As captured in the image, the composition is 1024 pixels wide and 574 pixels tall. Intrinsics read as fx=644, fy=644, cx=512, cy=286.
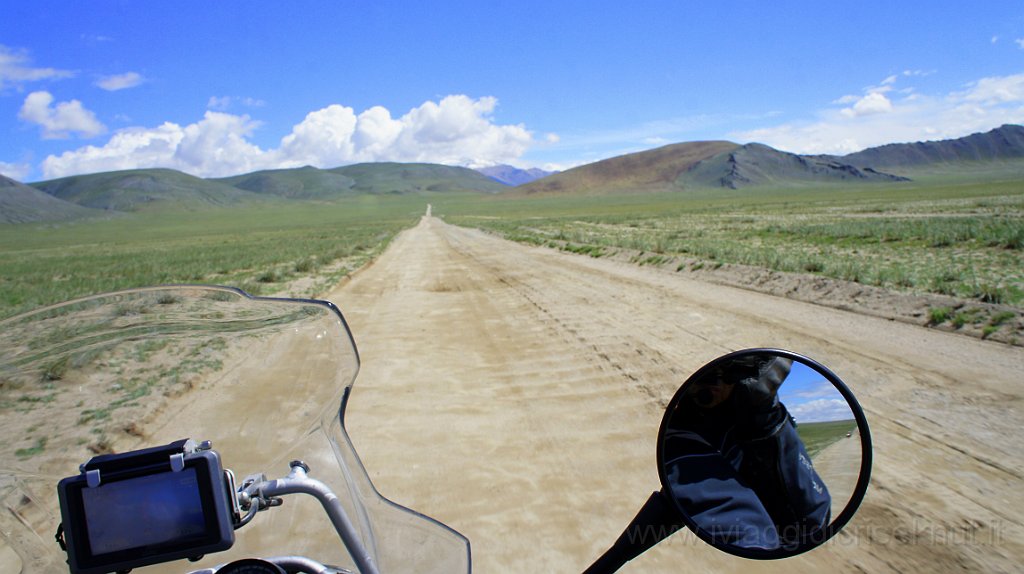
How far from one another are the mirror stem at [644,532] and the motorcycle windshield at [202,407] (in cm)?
53

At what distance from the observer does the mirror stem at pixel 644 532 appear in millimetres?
1539

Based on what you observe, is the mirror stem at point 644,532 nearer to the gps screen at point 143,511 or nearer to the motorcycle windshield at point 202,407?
the motorcycle windshield at point 202,407

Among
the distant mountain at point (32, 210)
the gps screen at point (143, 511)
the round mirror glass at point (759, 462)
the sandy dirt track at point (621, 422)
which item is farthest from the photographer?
the distant mountain at point (32, 210)

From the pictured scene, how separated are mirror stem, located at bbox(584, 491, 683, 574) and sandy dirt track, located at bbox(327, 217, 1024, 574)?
1604 millimetres

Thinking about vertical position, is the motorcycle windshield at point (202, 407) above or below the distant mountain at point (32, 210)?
below

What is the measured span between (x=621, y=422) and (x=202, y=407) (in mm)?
3418

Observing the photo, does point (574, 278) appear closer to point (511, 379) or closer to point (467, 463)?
point (511, 379)

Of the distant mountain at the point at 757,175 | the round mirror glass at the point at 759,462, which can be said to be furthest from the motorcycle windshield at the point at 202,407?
the distant mountain at the point at 757,175

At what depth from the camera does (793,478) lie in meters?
1.71

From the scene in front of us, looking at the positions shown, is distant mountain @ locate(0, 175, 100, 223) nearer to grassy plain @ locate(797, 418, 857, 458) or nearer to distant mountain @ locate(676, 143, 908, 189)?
distant mountain @ locate(676, 143, 908, 189)

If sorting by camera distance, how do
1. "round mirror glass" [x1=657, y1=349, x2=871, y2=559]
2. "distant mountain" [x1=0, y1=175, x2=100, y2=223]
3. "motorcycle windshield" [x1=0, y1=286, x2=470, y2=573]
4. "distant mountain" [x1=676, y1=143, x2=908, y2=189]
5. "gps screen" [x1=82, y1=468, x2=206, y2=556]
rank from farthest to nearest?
"distant mountain" [x1=676, y1=143, x2=908, y2=189], "distant mountain" [x1=0, y1=175, x2=100, y2=223], "motorcycle windshield" [x1=0, y1=286, x2=470, y2=573], "round mirror glass" [x1=657, y1=349, x2=871, y2=559], "gps screen" [x1=82, y1=468, x2=206, y2=556]

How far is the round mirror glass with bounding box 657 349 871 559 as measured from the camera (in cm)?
169

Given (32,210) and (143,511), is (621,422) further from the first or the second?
(32,210)

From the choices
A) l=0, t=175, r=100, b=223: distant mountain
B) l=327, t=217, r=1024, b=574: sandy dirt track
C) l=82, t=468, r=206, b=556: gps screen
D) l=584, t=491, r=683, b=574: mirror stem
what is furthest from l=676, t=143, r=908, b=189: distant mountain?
l=82, t=468, r=206, b=556: gps screen
